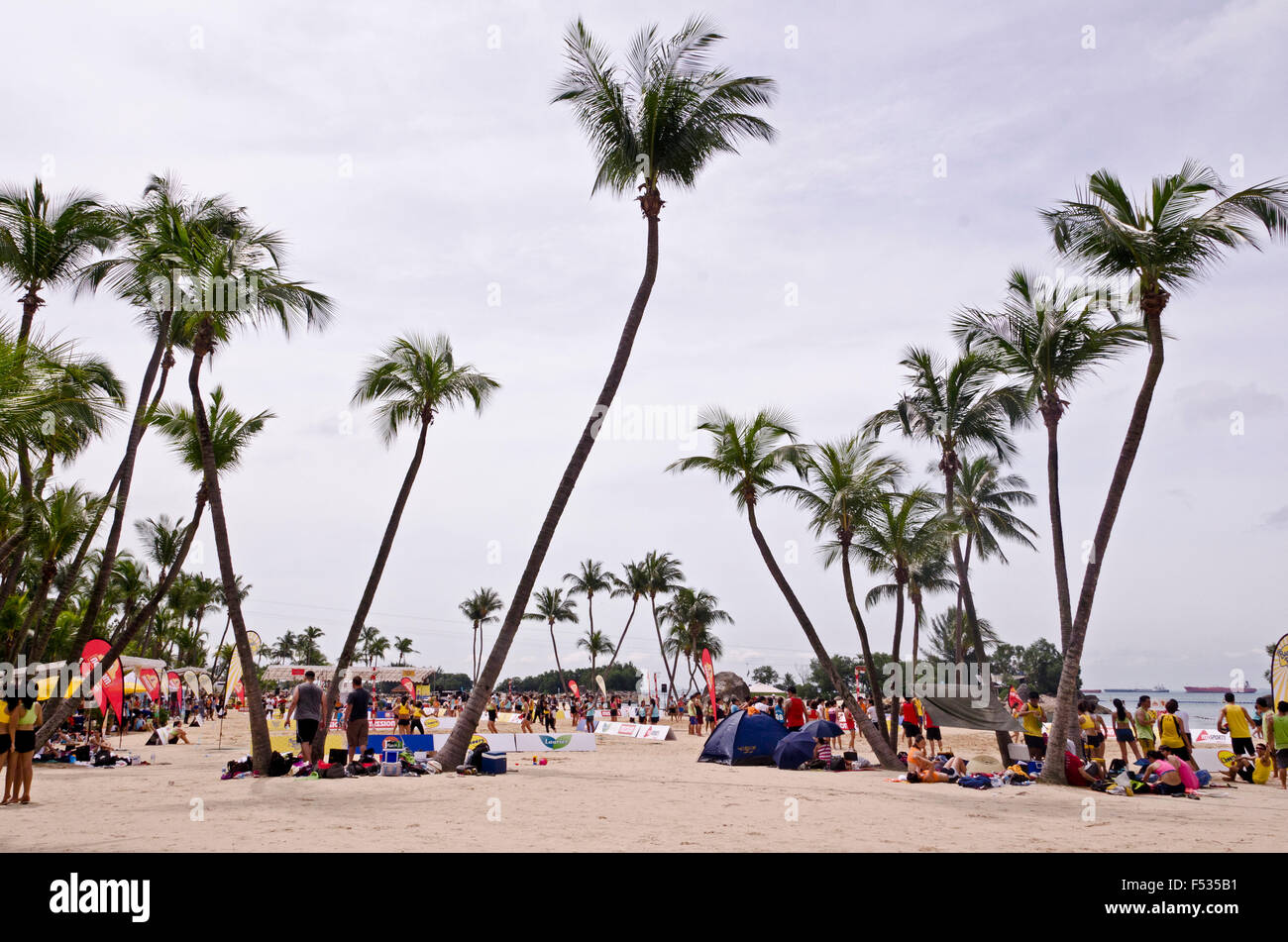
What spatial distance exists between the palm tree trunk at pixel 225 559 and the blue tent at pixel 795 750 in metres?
10.1

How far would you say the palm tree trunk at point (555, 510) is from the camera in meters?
15.5

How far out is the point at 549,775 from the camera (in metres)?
15.6

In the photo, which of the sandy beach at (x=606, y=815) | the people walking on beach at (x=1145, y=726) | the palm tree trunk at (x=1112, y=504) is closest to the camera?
the sandy beach at (x=606, y=815)

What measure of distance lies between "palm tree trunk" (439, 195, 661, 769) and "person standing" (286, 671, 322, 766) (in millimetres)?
2201

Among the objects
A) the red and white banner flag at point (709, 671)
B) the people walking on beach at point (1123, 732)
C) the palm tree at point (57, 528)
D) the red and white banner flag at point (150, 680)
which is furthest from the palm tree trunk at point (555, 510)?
the red and white banner flag at point (150, 680)

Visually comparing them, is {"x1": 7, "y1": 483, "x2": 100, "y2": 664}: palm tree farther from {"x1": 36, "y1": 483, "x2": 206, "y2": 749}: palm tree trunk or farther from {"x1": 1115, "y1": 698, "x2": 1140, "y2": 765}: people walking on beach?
{"x1": 1115, "y1": 698, "x2": 1140, "y2": 765}: people walking on beach

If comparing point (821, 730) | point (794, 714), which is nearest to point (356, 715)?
point (821, 730)

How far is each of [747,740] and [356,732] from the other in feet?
27.9

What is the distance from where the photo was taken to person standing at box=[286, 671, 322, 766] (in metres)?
15.0

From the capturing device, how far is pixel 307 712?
15109 mm

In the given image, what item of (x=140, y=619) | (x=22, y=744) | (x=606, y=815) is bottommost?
(x=606, y=815)

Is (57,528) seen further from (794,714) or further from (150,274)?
(794,714)

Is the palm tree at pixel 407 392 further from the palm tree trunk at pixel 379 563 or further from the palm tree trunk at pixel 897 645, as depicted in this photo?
the palm tree trunk at pixel 897 645
